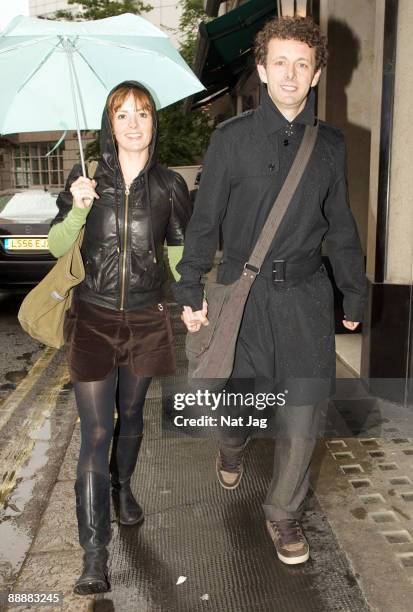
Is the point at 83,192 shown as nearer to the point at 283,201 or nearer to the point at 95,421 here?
the point at 283,201

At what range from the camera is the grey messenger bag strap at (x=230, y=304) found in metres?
2.90

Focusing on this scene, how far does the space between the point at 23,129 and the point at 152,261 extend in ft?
2.84

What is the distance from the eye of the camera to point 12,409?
17.5 ft

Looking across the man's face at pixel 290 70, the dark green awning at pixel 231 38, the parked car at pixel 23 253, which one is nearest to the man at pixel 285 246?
the man's face at pixel 290 70

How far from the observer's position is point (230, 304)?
9.88ft

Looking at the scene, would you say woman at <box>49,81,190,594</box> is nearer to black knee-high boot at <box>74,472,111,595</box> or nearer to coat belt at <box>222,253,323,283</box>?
black knee-high boot at <box>74,472,111,595</box>

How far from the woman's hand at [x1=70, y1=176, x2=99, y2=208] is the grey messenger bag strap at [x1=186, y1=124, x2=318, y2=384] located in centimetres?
73

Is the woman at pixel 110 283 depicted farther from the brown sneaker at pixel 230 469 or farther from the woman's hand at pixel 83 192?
the brown sneaker at pixel 230 469

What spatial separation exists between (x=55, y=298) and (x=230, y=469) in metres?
1.41

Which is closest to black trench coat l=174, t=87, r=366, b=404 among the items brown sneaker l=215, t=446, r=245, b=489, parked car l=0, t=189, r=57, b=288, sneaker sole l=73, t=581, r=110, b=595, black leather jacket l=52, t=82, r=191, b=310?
black leather jacket l=52, t=82, r=191, b=310

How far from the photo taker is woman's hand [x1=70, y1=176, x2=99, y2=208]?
2.70m

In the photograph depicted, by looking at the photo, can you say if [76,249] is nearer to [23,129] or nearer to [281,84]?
[23,129]

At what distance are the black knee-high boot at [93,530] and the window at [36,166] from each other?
3729 centimetres

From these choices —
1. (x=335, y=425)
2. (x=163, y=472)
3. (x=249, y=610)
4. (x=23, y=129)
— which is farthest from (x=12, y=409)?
(x=249, y=610)
